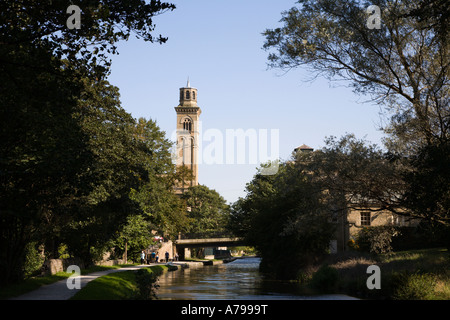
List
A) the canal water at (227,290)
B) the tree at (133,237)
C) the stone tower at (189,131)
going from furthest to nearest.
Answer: the stone tower at (189,131) < the tree at (133,237) < the canal water at (227,290)

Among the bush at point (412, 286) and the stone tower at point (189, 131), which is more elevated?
the stone tower at point (189, 131)

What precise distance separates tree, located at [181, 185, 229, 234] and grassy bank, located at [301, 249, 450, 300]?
270 feet

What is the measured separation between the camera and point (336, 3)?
25203 mm

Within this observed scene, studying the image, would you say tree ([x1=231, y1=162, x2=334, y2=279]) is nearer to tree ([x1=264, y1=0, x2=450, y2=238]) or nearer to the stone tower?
tree ([x1=264, y1=0, x2=450, y2=238])

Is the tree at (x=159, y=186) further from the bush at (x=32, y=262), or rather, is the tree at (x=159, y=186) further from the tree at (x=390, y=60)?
the tree at (x=390, y=60)

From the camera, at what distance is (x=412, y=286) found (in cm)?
2219

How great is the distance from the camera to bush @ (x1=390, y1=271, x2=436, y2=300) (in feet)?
70.6

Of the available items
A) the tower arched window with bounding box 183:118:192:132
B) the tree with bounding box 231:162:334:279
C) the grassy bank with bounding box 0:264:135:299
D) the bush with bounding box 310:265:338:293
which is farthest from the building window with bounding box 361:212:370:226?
the tower arched window with bounding box 183:118:192:132

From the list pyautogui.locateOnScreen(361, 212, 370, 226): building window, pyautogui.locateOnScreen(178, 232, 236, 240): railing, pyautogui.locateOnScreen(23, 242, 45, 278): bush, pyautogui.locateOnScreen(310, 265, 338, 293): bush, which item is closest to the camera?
pyautogui.locateOnScreen(310, 265, 338, 293): bush

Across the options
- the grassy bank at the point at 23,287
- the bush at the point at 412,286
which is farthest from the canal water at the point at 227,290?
the grassy bank at the point at 23,287

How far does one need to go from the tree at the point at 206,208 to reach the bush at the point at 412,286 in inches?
3613

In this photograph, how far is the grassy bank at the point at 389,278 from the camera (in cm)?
2194
